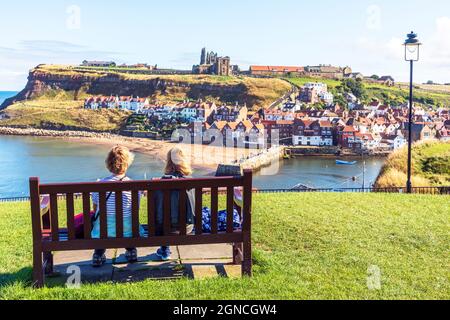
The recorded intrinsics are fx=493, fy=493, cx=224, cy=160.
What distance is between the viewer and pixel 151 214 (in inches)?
172

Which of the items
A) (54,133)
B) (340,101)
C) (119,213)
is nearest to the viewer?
(119,213)

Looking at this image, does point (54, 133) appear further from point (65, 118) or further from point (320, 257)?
point (320, 257)

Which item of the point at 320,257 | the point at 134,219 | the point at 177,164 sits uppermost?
the point at 177,164

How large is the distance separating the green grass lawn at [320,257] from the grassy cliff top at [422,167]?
23.2 feet

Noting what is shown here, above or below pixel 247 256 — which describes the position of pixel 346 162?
below

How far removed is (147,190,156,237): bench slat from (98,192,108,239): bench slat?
37cm

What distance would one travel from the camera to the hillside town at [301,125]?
75.2m

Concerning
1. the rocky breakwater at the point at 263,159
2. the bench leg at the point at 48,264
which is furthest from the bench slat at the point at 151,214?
the rocky breakwater at the point at 263,159

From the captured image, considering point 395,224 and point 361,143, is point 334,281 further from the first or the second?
point 361,143

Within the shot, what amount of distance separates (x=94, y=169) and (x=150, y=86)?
91.0 metres

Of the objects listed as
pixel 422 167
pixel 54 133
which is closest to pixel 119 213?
pixel 422 167

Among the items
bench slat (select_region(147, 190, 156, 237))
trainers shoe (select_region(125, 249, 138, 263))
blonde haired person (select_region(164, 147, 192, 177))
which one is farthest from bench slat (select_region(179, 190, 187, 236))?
trainers shoe (select_region(125, 249, 138, 263))

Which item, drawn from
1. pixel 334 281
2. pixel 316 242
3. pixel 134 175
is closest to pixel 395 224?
pixel 316 242

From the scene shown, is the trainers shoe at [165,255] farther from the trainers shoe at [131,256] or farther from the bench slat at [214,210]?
the bench slat at [214,210]
